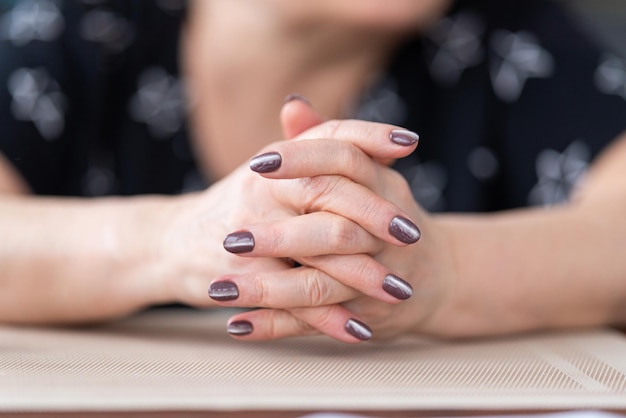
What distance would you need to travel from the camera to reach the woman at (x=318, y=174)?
51 centimetres

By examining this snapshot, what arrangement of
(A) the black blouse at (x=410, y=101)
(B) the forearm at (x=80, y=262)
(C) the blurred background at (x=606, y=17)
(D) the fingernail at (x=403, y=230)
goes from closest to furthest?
(D) the fingernail at (x=403, y=230), (B) the forearm at (x=80, y=262), (A) the black blouse at (x=410, y=101), (C) the blurred background at (x=606, y=17)

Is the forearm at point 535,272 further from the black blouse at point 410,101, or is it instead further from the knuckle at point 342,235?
the black blouse at point 410,101

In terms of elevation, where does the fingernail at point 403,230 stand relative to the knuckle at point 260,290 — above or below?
above

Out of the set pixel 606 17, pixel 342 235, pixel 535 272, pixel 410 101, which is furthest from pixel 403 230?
pixel 606 17

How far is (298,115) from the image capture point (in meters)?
0.56

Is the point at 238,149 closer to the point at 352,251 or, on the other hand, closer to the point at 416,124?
the point at 416,124

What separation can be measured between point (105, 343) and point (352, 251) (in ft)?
0.66

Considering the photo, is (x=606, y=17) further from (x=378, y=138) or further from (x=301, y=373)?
(x=301, y=373)

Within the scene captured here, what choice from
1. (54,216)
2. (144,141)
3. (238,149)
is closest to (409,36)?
(238,149)

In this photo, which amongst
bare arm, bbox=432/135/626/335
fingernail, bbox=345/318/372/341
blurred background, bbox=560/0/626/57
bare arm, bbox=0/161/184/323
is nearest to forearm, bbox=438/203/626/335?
bare arm, bbox=432/135/626/335

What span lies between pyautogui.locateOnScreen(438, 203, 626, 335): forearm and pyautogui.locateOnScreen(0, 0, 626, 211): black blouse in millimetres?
283

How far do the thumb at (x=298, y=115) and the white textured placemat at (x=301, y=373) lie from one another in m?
0.16

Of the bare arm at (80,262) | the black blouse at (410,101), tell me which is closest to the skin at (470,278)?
the bare arm at (80,262)

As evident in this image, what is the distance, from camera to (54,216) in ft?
2.08
